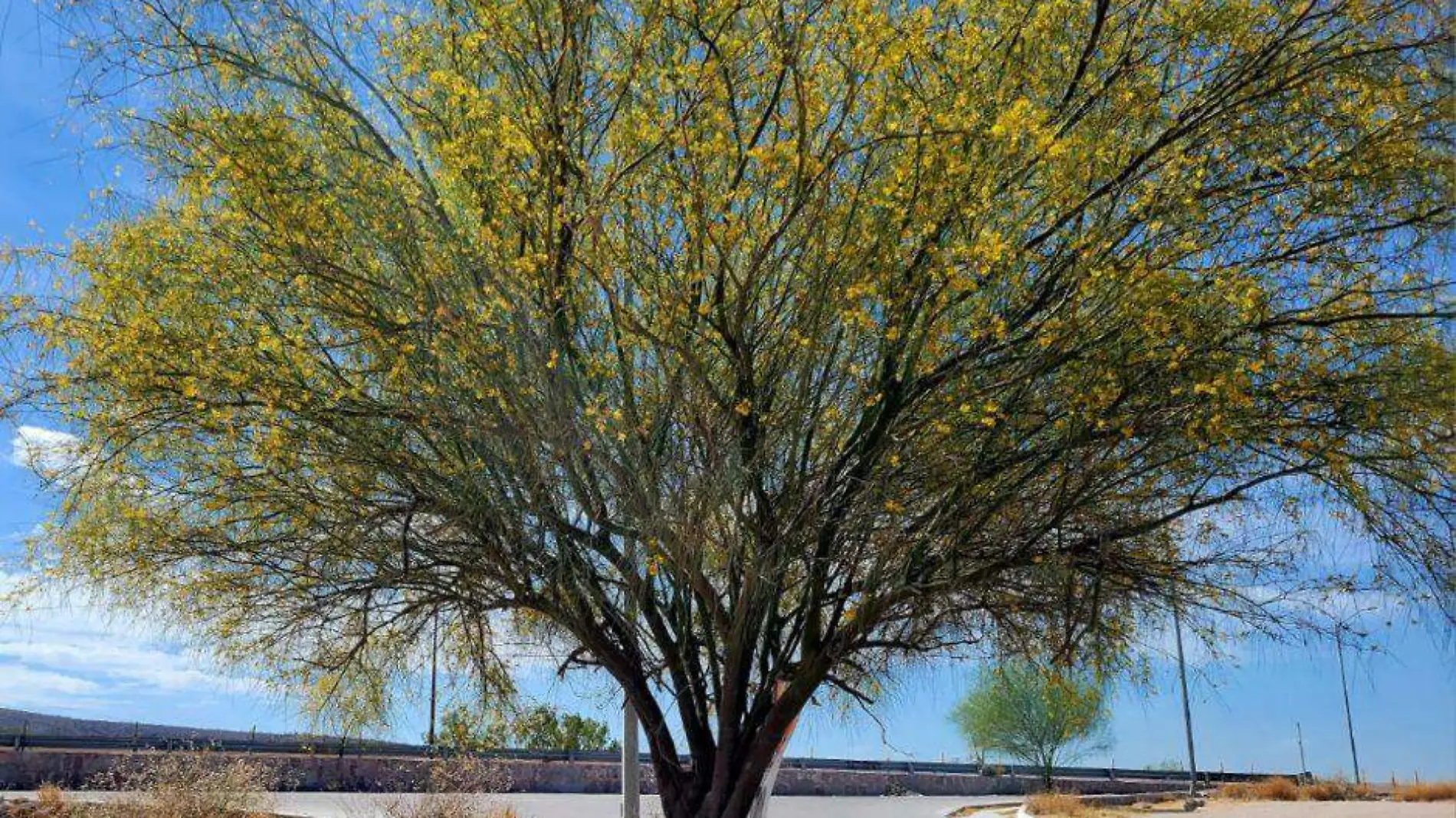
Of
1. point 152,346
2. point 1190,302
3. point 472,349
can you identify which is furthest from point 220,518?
point 1190,302

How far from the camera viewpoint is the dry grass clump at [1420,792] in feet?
74.4

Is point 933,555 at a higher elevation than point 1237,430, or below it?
below

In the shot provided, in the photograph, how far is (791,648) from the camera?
11.5 m

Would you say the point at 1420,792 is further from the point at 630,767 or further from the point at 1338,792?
the point at 630,767

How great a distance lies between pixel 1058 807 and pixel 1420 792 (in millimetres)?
8021

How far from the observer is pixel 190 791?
57.2ft

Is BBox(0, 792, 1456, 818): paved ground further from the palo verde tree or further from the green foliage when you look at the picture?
the palo verde tree

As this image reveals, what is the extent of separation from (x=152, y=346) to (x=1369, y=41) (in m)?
9.60

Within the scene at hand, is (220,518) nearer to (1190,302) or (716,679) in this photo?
(716,679)

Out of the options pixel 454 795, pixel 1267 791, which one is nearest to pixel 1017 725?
pixel 1267 791

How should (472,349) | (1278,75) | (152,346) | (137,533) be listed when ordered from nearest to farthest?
A: (472,349)
(1278,75)
(152,346)
(137,533)

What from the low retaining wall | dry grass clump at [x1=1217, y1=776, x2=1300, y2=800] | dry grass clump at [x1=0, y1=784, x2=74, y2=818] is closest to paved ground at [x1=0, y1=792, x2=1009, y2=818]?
dry grass clump at [x1=0, y1=784, x2=74, y2=818]

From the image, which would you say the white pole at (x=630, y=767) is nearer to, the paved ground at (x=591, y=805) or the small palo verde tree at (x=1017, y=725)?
the paved ground at (x=591, y=805)

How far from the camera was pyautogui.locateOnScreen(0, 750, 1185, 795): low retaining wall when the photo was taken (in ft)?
93.1
